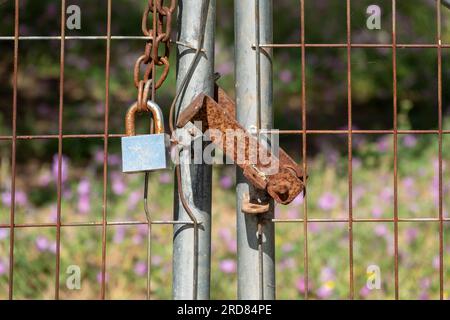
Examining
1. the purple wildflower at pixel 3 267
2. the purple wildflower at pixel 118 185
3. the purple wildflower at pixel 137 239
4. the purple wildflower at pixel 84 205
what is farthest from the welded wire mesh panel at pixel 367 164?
the purple wildflower at pixel 3 267

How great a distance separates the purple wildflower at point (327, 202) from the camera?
419 cm

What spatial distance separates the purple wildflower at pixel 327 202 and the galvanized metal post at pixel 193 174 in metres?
2.26

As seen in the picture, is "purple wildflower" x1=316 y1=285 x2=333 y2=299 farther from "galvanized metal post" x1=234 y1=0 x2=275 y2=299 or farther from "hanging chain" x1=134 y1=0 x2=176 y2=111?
"hanging chain" x1=134 y1=0 x2=176 y2=111

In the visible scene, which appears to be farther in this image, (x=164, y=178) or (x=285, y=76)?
(x=285, y=76)

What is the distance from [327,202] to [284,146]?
73.6 inches

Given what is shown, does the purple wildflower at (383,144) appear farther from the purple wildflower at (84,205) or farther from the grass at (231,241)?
the purple wildflower at (84,205)

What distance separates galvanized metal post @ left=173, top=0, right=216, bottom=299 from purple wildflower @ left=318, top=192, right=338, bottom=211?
226 centimetres

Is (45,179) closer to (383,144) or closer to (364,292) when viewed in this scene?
(383,144)

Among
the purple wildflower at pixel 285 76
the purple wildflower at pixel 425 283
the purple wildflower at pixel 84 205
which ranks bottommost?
the purple wildflower at pixel 425 283

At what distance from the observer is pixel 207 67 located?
198 cm

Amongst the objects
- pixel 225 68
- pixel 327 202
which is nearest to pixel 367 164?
pixel 327 202

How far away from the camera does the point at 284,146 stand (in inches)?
238

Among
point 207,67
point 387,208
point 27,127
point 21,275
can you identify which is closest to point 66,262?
point 21,275

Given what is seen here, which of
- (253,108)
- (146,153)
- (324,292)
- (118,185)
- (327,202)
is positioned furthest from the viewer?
(118,185)
